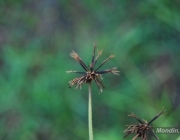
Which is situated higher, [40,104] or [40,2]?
[40,2]

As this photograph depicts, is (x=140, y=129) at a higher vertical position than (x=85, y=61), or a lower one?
lower

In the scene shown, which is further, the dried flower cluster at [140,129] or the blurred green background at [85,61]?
the blurred green background at [85,61]

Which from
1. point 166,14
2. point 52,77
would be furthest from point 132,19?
point 52,77

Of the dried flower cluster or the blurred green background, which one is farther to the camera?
the blurred green background

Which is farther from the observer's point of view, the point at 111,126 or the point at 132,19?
the point at 132,19

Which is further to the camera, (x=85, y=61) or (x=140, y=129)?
(x=85, y=61)

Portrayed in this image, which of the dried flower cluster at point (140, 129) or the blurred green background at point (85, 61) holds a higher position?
the blurred green background at point (85, 61)

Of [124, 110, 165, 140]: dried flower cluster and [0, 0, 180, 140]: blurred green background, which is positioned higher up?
[0, 0, 180, 140]: blurred green background

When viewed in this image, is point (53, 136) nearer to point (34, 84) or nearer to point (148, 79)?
point (34, 84)
